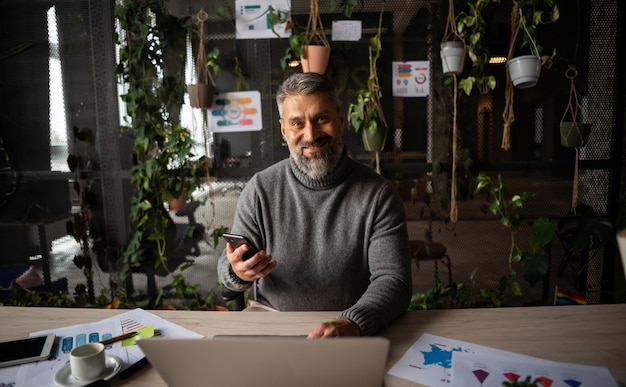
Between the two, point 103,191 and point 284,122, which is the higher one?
point 284,122

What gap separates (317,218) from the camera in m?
1.67

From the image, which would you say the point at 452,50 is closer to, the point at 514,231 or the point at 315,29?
the point at 315,29

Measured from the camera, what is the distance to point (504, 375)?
3.07 ft

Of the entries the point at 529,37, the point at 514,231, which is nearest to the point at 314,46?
the point at 529,37

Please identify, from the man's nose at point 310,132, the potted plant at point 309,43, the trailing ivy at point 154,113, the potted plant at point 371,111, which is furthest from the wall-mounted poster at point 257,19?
the man's nose at point 310,132

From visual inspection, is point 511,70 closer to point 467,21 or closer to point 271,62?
point 467,21

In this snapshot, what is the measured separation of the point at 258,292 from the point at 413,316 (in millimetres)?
672

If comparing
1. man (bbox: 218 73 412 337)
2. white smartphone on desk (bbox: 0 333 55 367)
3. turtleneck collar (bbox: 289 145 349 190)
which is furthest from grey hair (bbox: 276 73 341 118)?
white smartphone on desk (bbox: 0 333 55 367)

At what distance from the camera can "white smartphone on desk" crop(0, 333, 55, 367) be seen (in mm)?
1034

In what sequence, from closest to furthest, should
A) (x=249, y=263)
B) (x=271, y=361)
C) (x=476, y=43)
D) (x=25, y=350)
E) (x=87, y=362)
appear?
(x=271, y=361) → (x=87, y=362) → (x=25, y=350) → (x=249, y=263) → (x=476, y=43)

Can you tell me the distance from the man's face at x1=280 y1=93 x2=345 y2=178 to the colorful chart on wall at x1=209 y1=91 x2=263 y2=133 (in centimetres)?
88

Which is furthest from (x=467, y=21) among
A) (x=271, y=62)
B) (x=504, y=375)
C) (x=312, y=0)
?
(x=504, y=375)

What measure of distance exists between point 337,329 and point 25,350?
794mm

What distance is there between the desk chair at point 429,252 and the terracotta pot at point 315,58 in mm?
1174
